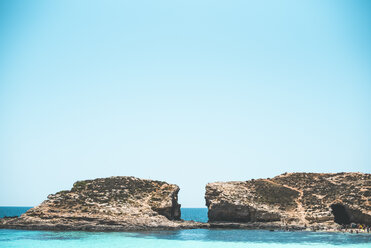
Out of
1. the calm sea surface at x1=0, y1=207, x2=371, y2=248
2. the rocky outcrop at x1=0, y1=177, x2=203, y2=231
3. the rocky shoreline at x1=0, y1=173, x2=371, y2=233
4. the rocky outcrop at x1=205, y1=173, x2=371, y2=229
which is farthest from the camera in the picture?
the rocky outcrop at x1=205, y1=173, x2=371, y2=229

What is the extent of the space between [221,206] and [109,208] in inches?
861

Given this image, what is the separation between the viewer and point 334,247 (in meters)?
42.6

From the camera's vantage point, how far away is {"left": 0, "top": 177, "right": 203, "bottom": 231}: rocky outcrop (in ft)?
202

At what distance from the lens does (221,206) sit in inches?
A: 2869

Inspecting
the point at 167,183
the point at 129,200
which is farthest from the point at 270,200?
the point at 129,200

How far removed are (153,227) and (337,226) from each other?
1264 inches

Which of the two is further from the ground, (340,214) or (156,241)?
(340,214)

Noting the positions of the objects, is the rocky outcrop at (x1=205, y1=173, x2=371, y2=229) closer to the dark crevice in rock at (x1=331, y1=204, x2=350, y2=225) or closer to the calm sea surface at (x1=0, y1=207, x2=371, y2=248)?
the dark crevice in rock at (x1=331, y1=204, x2=350, y2=225)

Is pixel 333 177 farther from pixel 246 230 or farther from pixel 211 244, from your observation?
pixel 211 244

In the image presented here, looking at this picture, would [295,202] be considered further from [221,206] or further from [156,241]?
[156,241]

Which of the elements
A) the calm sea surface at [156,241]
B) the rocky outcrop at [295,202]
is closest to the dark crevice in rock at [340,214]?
the rocky outcrop at [295,202]

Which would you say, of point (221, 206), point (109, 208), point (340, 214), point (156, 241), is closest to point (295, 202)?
point (340, 214)

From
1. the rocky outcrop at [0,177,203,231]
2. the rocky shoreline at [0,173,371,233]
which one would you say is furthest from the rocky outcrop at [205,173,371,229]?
the rocky outcrop at [0,177,203,231]

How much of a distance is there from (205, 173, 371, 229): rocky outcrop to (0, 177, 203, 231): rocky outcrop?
7336 millimetres
